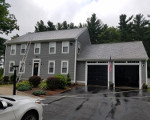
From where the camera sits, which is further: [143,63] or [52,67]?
[52,67]

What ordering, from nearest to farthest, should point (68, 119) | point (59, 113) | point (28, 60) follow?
point (68, 119) < point (59, 113) < point (28, 60)

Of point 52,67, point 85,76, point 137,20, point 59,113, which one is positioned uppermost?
point 137,20

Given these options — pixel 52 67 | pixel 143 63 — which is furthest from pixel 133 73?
pixel 52 67

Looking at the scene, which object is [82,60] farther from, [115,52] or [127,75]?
[127,75]

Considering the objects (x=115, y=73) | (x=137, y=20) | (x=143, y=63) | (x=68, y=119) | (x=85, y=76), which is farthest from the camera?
(x=137, y=20)

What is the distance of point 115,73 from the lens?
13.9 meters

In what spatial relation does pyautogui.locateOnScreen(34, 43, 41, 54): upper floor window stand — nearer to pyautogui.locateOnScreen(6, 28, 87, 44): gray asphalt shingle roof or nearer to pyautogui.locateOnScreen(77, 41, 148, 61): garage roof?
pyautogui.locateOnScreen(6, 28, 87, 44): gray asphalt shingle roof

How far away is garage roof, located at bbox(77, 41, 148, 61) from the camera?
13258mm

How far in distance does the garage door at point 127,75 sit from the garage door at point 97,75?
1393 mm

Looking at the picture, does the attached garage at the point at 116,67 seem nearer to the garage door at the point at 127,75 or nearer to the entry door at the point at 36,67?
→ the garage door at the point at 127,75

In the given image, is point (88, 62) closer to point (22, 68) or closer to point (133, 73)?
point (133, 73)

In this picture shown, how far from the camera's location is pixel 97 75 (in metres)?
14.6

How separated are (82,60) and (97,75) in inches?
105

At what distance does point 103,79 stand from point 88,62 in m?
2.80
